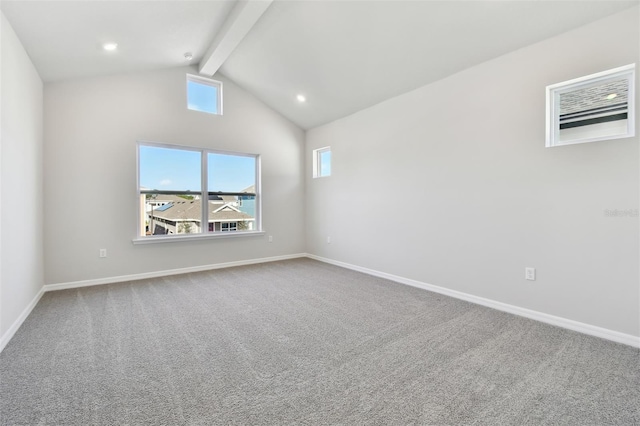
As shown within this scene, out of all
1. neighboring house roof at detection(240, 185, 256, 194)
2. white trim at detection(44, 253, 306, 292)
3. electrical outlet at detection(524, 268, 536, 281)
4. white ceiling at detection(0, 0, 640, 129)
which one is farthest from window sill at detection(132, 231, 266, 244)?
electrical outlet at detection(524, 268, 536, 281)

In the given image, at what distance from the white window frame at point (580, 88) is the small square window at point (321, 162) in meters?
3.54

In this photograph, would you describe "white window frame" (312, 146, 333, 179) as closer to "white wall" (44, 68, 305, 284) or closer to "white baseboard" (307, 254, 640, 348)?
"white wall" (44, 68, 305, 284)

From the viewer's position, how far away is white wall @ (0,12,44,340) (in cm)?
237

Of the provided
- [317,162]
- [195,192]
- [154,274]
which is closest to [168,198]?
[195,192]

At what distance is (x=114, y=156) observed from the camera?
4.16 meters

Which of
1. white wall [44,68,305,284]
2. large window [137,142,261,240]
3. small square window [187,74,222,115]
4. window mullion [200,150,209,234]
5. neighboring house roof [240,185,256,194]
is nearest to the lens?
white wall [44,68,305,284]

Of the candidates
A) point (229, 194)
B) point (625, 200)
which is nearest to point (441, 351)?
point (625, 200)

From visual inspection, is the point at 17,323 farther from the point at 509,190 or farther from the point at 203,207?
the point at 509,190

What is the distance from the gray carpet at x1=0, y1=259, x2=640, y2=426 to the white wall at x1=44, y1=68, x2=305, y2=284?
0.92 metres

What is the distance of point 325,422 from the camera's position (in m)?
1.48

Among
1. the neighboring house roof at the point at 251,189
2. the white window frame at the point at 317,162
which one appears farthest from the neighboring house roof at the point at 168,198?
the white window frame at the point at 317,162

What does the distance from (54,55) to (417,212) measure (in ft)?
15.1

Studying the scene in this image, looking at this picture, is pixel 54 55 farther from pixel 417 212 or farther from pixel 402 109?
pixel 417 212

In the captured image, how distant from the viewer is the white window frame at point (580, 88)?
7.52ft
